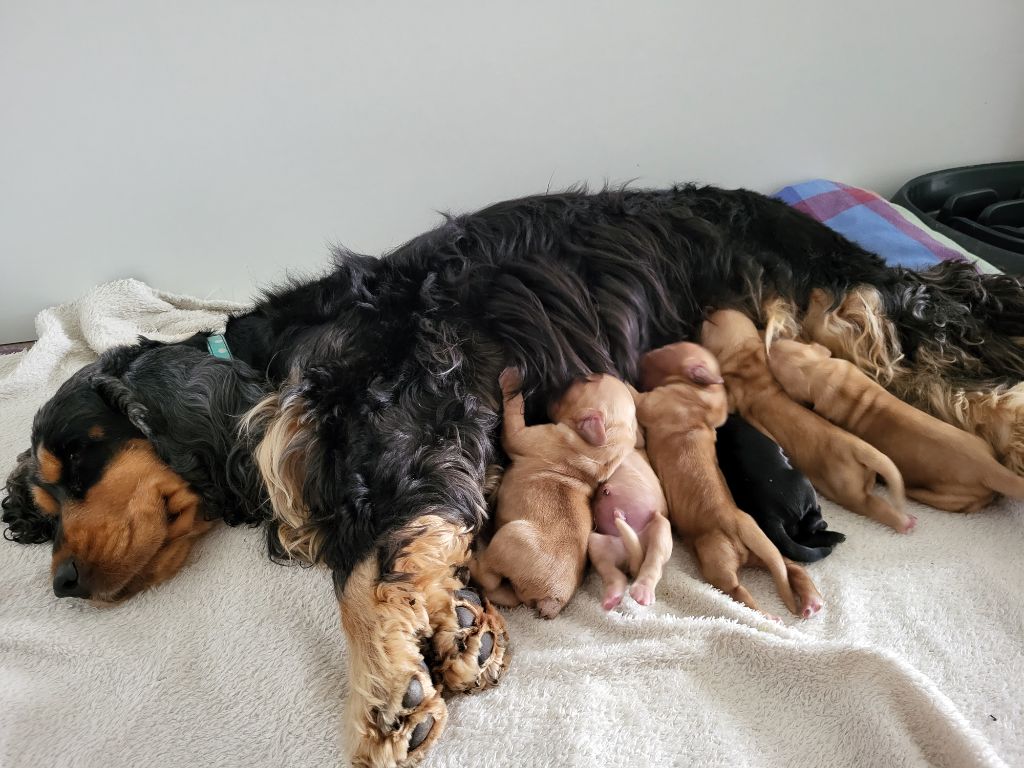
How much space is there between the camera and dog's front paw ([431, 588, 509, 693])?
4.48 ft

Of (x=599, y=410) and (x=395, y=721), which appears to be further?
(x=599, y=410)

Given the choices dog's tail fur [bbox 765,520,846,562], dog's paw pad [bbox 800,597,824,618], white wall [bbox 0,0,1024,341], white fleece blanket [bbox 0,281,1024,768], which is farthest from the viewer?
white wall [bbox 0,0,1024,341]

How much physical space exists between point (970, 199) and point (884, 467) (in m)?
2.02

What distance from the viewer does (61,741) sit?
4.67 feet

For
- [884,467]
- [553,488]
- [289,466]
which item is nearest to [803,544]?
[884,467]

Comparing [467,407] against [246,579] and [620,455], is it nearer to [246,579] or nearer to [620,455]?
[620,455]

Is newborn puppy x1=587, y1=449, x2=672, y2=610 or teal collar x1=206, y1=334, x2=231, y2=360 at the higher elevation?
teal collar x1=206, y1=334, x2=231, y2=360

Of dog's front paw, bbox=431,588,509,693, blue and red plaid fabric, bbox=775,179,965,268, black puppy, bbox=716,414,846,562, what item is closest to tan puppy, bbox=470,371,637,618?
dog's front paw, bbox=431,588,509,693

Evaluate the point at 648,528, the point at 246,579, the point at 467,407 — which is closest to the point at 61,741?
the point at 246,579

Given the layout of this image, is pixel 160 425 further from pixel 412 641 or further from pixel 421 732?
pixel 421 732

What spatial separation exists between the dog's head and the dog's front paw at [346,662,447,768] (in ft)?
2.48

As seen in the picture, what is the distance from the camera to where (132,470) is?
5.64ft

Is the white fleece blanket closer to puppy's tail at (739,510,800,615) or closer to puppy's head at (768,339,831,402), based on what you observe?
puppy's tail at (739,510,800,615)

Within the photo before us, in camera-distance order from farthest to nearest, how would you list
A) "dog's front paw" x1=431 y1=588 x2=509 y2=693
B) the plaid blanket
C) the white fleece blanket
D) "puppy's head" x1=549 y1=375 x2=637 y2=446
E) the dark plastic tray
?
the dark plastic tray
the plaid blanket
"puppy's head" x1=549 y1=375 x2=637 y2=446
"dog's front paw" x1=431 y1=588 x2=509 y2=693
the white fleece blanket
